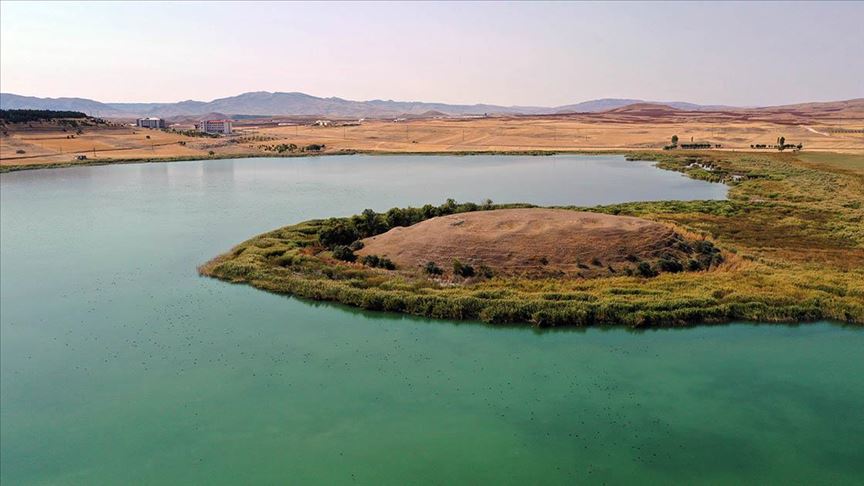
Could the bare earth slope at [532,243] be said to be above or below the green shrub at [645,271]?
above

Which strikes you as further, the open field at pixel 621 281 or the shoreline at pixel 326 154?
the shoreline at pixel 326 154

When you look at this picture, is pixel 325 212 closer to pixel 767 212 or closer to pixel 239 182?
pixel 239 182

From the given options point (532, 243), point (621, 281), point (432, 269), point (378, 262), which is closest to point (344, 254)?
point (378, 262)

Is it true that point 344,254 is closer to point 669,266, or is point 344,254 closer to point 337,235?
point 337,235

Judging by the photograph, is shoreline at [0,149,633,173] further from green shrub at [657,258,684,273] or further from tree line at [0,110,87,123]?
green shrub at [657,258,684,273]

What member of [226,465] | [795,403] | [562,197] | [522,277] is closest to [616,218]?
[522,277]

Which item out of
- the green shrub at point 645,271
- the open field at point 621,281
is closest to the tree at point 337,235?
the open field at point 621,281

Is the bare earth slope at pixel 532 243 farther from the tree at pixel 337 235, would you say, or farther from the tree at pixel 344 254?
the tree at pixel 337 235
